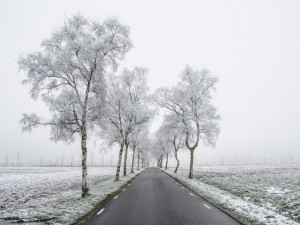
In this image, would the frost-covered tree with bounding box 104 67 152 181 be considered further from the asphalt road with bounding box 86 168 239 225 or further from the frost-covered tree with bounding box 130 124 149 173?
the asphalt road with bounding box 86 168 239 225

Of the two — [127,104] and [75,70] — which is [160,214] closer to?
[75,70]

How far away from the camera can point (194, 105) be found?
28.6 m

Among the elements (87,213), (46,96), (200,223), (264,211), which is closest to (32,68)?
(46,96)

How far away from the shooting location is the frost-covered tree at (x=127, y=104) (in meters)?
25.1

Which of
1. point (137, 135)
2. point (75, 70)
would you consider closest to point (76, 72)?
point (75, 70)

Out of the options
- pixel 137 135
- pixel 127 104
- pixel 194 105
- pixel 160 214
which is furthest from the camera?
pixel 137 135

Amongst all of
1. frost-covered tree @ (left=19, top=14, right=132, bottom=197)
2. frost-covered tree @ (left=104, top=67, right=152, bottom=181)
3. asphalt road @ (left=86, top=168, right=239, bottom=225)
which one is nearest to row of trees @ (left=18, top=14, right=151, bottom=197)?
frost-covered tree @ (left=19, top=14, right=132, bottom=197)

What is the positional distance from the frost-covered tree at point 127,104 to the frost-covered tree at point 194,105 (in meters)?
3.45

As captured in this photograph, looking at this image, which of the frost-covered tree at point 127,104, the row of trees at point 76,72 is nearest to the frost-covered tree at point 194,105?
the frost-covered tree at point 127,104

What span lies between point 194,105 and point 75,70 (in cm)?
1781

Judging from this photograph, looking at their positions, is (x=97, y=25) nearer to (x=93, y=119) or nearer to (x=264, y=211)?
(x=93, y=119)

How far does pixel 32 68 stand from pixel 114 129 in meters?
19.1

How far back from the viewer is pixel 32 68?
13.7m

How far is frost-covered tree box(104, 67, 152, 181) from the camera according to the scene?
2514cm
